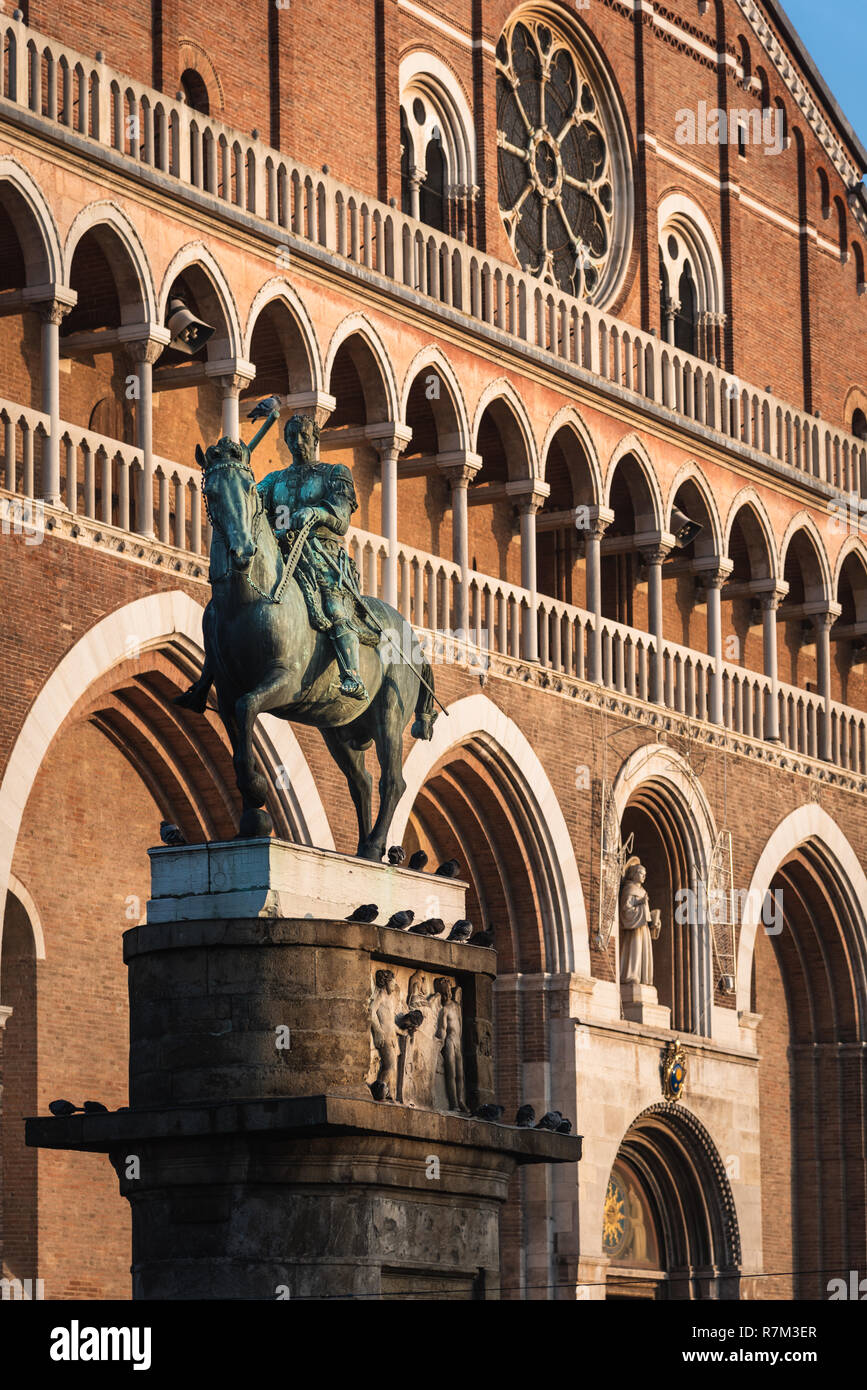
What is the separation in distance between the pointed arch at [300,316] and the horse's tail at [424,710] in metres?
7.34

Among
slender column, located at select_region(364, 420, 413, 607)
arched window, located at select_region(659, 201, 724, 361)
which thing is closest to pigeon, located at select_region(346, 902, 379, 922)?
slender column, located at select_region(364, 420, 413, 607)

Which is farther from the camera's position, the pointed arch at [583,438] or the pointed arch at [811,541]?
the pointed arch at [811,541]

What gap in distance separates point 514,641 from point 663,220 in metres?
7.79

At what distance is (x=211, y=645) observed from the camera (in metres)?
17.1

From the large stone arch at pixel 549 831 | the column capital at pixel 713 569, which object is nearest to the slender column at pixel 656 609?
the column capital at pixel 713 569

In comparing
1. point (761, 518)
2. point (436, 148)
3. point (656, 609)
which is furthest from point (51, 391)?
point (761, 518)

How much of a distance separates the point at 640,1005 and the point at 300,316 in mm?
7898

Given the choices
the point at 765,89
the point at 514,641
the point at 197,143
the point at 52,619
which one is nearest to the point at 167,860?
the point at 52,619

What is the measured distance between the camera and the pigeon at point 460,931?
57.4ft

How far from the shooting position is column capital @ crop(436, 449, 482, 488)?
27.7 m

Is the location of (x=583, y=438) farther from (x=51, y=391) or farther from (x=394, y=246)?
(x=51, y=391)

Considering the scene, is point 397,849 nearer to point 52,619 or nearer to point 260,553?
point 260,553

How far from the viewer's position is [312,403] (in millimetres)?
25688

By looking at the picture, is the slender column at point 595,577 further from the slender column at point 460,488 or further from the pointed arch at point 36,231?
the pointed arch at point 36,231
